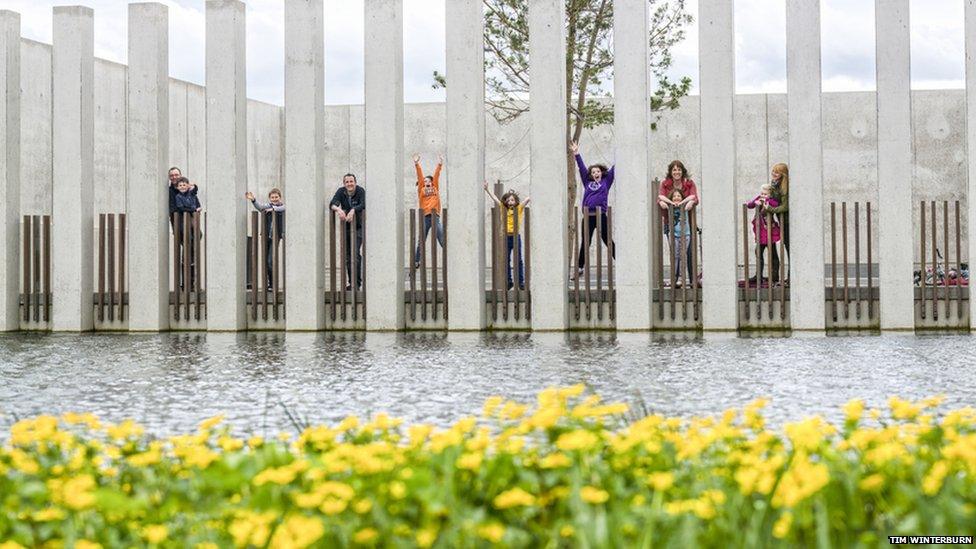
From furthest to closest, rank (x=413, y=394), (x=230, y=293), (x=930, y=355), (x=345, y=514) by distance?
(x=230, y=293)
(x=930, y=355)
(x=413, y=394)
(x=345, y=514)

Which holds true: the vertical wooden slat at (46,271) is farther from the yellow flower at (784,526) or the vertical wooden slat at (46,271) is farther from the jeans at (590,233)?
the yellow flower at (784,526)

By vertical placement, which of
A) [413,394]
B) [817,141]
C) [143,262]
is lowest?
[413,394]

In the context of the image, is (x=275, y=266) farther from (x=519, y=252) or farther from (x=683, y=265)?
(x=683, y=265)

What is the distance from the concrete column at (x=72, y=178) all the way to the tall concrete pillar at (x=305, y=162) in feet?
8.86

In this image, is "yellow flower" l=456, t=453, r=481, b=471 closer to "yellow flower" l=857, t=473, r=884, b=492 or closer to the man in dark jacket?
"yellow flower" l=857, t=473, r=884, b=492

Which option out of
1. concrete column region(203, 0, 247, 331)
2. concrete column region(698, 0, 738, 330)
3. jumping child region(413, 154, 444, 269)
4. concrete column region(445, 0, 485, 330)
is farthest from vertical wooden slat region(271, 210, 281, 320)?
concrete column region(698, 0, 738, 330)

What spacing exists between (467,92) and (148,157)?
4.09 metres

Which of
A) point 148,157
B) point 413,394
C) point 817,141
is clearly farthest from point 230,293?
point 413,394

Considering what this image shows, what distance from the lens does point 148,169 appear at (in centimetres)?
1545

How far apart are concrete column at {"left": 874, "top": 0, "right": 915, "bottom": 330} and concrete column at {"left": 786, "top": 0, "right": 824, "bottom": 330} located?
2.28 ft

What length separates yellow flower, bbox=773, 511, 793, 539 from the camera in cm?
260

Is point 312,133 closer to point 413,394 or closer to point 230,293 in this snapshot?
point 230,293

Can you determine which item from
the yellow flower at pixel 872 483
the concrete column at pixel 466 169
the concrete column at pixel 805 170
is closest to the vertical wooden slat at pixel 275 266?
the concrete column at pixel 466 169

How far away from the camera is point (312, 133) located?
15.1m
